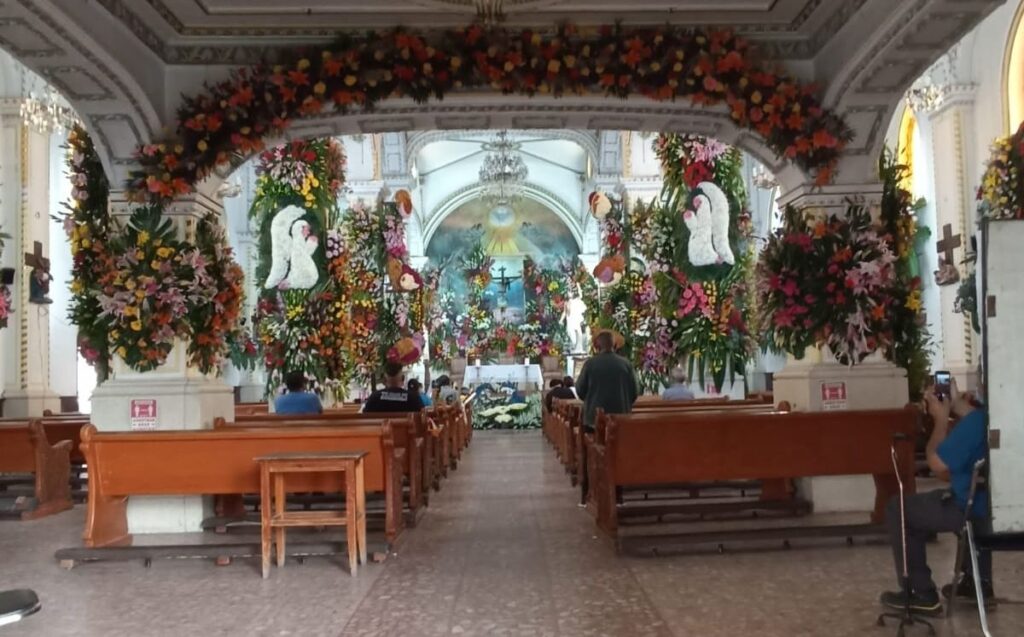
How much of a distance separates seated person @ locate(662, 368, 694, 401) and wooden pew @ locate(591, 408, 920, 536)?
4642 mm

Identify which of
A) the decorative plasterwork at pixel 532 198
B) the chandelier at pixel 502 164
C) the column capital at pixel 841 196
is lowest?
the column capital at pixel 841 196

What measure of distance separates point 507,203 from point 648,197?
14.0m

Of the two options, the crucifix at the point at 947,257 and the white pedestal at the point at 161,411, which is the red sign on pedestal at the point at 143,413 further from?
the crucifix at the point at 947,257

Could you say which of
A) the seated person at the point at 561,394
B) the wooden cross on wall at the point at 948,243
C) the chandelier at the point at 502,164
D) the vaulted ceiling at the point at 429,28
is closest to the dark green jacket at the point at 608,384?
the vaulted ceiling at the point at 429,28

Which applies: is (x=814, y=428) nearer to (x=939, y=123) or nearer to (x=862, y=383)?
(x=862, y=383)

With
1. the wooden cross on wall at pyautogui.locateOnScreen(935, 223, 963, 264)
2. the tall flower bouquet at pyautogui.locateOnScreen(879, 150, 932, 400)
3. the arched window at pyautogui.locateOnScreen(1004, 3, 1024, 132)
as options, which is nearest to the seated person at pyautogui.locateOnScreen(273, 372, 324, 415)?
the tall flower bouquet at pyautogui.locateOnScreen(879, 150, 932, 400)

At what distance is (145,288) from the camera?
7.67 metres

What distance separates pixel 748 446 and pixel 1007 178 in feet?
19.1

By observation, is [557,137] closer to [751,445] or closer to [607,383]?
[607,383]

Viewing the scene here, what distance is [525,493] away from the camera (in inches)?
402

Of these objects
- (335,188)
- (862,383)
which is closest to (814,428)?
(862,383)

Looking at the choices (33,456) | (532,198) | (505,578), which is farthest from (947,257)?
(532,198)

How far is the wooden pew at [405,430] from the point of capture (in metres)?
8.32

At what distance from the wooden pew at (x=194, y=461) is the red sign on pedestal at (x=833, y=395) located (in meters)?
3.62
